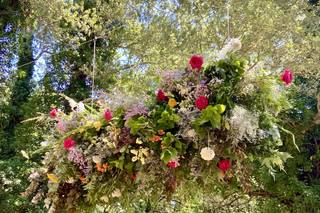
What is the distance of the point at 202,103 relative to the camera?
1547mm

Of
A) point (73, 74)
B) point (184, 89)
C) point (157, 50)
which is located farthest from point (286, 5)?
point (184, 89)

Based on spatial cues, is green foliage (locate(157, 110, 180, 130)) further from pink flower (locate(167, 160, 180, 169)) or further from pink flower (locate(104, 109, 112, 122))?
pink flower (locate(104, 109, 112, 122))

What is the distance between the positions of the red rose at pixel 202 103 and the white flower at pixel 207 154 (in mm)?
146

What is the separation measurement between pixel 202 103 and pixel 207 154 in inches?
7.0

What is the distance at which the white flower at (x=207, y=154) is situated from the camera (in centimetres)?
152

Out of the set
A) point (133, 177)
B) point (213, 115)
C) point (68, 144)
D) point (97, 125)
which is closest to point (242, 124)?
point (213, 115)

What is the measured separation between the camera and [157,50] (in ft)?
21.7

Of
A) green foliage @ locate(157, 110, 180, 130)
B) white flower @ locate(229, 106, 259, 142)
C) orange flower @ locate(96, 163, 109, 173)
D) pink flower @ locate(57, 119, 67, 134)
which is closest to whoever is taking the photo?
white flower @ locate(229, 106, 259, 142)

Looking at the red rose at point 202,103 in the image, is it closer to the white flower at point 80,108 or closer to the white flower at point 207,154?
the white flower at point 207,154

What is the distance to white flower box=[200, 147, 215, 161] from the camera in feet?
4.98

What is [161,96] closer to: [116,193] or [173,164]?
[173,164]

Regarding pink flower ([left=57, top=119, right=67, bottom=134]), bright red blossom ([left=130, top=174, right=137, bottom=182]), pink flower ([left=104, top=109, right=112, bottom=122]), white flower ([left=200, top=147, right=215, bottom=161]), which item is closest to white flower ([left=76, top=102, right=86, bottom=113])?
pink flower ([left=57, top=119, right=67, bottom=134])

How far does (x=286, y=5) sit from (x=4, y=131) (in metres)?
4.68

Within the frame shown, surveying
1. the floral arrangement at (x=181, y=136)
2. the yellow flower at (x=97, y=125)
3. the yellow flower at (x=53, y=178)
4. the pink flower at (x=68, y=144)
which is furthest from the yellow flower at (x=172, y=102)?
the yellow flower at (x=53, y=178)
